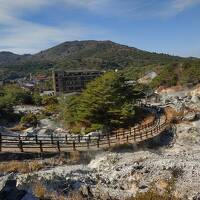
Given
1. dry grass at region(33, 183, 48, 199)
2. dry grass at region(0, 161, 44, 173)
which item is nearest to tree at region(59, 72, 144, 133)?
dry grass at region(0, 161, 44, 173)

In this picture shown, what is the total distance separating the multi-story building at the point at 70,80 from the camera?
162 m

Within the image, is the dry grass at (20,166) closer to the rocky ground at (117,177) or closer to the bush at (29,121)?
the rocky ground at (117,177)

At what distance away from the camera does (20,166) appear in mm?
24688

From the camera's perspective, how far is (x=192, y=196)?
18688mm

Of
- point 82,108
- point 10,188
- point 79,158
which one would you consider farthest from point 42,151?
point 82,108

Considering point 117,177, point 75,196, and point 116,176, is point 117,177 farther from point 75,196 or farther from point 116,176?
point 75,196

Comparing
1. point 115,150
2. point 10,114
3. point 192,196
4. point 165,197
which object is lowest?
point 10,114

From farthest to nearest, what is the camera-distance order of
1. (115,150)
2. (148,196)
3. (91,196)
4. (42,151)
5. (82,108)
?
1. (82,108)
2. (115,150)
3. (42,151)
4. (91,196)
5. (148,196)

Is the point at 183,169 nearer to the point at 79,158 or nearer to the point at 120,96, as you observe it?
the point at 79,158

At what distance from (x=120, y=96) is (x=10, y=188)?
40.8 metres

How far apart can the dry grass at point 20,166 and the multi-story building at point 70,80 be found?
133 m

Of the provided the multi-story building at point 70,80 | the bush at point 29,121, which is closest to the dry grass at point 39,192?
the bush at point 29,121

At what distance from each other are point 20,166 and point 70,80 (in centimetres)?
14253

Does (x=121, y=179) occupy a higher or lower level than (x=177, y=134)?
higher
